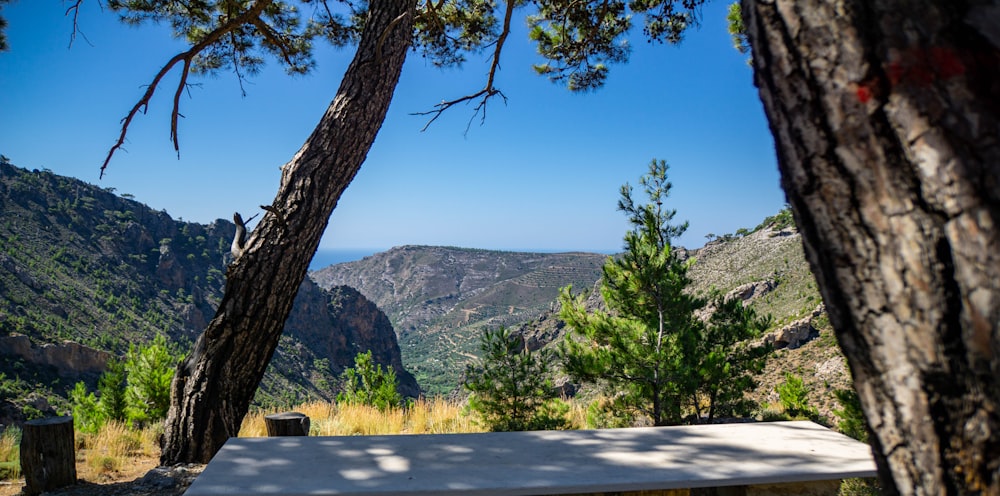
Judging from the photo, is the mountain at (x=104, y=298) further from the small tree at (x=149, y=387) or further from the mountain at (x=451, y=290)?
the small tree at (x=149, y=387)

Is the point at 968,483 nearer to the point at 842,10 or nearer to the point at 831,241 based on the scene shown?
the point at 831,241

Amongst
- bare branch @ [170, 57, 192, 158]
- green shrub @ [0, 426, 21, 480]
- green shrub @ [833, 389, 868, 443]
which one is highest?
bare branch @ [170, 57, 192, 158]

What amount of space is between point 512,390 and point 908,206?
509cm

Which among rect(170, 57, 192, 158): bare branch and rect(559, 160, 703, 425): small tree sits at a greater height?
rect(170, 57, 192, 158): bare branch

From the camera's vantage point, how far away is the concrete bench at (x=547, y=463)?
1797 mm

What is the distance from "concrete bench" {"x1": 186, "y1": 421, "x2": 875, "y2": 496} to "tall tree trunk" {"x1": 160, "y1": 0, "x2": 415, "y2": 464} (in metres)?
1.35

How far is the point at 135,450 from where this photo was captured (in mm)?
5012

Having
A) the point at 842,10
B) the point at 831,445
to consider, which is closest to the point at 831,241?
the point at 842,10

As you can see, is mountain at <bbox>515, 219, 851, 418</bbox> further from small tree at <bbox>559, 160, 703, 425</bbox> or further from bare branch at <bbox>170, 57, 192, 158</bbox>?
bare branch at <bbox>170, 57, 192, 158</bbox>

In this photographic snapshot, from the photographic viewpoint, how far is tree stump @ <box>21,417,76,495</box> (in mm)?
3334

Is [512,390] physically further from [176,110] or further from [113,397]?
[113,397]

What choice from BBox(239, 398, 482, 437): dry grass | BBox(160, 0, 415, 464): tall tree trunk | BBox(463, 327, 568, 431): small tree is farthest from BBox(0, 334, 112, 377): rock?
BBox(160, 0, 415, 464): tall tree trunk

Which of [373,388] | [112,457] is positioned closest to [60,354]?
[373,388]

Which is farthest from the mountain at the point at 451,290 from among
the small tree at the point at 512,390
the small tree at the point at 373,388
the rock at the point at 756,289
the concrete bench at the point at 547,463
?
the concrete bench at the point at 547,463
